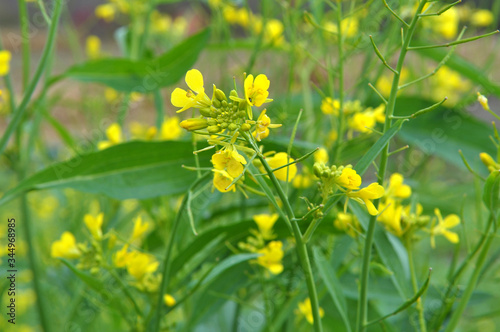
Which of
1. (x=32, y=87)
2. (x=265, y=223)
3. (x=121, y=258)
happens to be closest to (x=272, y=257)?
(x=265, y=223)

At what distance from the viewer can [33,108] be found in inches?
23.5

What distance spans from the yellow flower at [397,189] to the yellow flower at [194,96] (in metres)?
0.19

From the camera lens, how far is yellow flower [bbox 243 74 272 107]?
291 millimetres

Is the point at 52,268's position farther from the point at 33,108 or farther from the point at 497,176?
the point at 497,176

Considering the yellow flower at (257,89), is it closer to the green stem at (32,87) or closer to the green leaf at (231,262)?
the green leaf at (231,262)

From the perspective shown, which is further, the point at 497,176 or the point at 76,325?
the point at 76,325

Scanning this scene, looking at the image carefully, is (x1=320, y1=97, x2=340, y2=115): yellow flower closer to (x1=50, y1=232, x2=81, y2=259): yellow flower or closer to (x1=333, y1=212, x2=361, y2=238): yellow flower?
(x1=333, y1=212, x2=361, y2=238): yellow flower

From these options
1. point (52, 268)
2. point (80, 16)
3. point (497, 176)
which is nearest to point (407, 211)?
point (497, 176)

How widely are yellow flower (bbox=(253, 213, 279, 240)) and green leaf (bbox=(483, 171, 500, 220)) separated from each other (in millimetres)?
168

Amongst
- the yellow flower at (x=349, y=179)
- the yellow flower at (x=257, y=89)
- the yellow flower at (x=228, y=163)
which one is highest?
the yellow flower at (x=257, y=89)

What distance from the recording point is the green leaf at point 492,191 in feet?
1.13

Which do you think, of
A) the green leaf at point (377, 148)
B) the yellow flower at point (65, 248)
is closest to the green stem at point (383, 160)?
the green leaf at point (377, 148)

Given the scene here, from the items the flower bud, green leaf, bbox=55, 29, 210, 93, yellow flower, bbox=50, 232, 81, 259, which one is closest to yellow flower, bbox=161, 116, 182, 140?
green leaf, bbox=55, 29, 210, 93

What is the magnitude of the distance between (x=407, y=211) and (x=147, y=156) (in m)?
0.25
